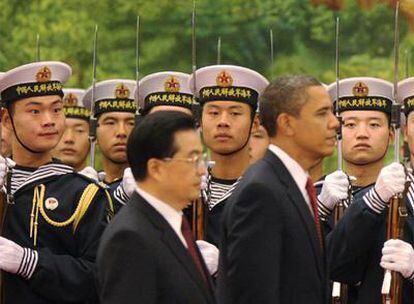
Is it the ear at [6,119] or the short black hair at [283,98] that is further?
the ear at [6,119]

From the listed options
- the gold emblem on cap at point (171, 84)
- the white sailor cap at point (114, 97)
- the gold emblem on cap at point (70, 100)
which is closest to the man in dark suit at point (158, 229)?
the gold emblem on cap at point (171, 84)

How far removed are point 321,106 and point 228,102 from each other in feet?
8.38

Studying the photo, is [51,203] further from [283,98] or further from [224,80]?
[283,98]

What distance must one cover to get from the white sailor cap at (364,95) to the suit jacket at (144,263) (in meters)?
4.35

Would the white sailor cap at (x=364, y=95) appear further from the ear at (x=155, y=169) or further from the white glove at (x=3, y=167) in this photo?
the ear at (x=155, y=169)

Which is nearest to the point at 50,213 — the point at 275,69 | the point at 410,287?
the point at 410,287

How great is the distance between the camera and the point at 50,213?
32.6 ft

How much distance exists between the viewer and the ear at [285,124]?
8.43 meters

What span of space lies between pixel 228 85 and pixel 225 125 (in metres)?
0.47

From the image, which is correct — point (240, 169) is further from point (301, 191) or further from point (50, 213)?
point (301, 191)

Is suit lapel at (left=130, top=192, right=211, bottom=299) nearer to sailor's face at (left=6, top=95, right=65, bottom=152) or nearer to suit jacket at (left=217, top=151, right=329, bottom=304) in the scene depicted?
suit jacket at (left=217, top=151, right=329, bottom=304)

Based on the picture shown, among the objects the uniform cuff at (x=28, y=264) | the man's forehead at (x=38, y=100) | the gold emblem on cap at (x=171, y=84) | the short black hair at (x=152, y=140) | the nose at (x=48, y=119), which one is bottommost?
the uniform cuff at (x=28, y=264)

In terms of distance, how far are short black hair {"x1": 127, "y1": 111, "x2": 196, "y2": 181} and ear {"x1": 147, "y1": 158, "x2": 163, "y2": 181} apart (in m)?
0.02

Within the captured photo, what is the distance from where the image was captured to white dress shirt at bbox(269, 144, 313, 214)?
830 centimetres
